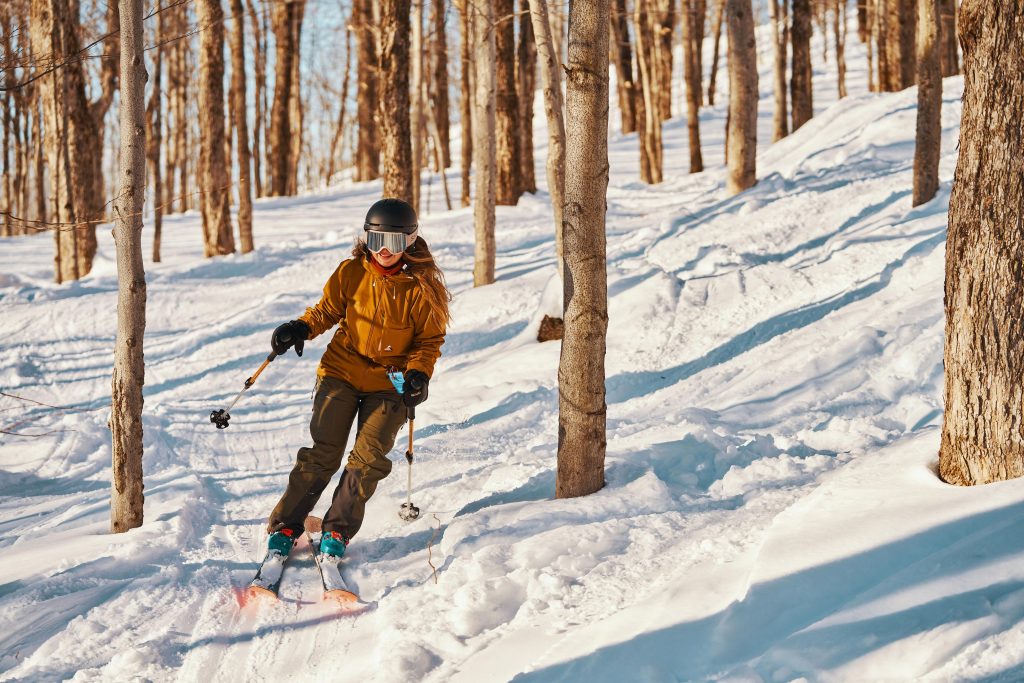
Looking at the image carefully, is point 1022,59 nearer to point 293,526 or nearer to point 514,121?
point 293,526

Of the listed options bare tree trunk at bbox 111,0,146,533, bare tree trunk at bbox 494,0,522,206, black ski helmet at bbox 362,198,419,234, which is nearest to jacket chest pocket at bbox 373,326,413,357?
black ski helmet at bbox 362,198,419,234

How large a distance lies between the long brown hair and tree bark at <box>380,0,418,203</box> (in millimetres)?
7353

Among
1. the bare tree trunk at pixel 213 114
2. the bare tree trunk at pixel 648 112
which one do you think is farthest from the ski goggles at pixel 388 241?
the bare tree trunk at pixel 648 112

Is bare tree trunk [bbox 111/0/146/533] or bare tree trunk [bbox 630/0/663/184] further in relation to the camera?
bare tree trunk [bbox 630/0/663/184]

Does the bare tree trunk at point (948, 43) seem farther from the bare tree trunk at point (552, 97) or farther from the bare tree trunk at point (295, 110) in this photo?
the bare tree trunk at point (295, 110)

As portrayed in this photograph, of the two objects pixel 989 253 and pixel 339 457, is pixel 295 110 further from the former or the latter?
pixel 989 253

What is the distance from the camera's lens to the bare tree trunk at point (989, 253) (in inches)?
130

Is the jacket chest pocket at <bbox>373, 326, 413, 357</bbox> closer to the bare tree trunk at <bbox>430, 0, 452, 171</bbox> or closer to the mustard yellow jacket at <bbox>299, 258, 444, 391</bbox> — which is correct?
the mustard yellow jacket at <bbox>299, 258, 444, 391</bbox>

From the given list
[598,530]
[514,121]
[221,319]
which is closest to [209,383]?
[221,319]

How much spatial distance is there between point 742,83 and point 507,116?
4516 millimetres

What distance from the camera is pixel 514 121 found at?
616 inches

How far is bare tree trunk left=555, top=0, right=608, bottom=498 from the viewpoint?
164 inches

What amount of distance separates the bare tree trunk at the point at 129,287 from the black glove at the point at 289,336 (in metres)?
0.86

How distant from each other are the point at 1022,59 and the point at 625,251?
325 inches
